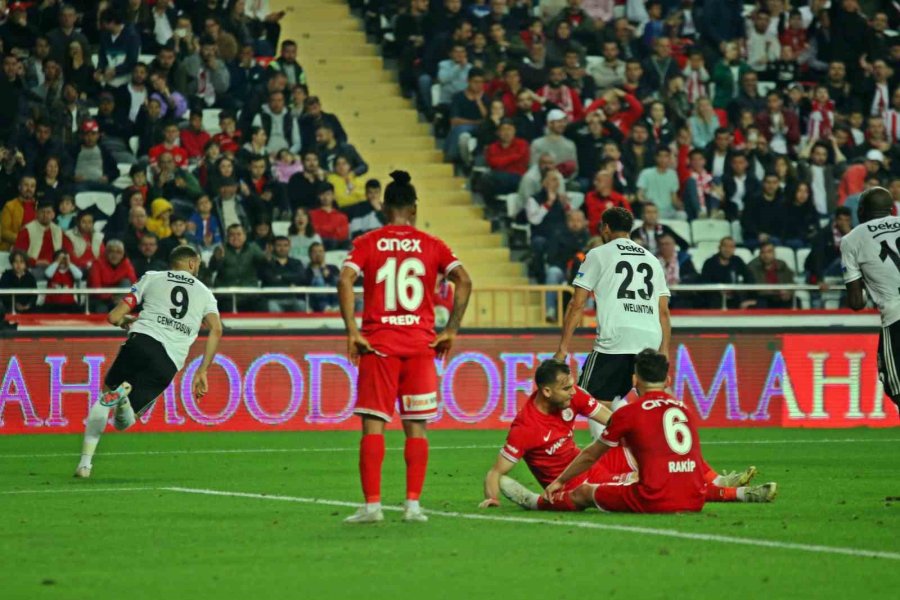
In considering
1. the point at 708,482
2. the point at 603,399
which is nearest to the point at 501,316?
the point at 603,399

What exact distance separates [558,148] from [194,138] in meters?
5.17

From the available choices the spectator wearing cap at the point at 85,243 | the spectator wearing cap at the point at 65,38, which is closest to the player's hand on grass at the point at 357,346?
the spectator wearing cap at the point at 85,243

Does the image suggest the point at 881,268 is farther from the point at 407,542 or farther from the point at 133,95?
the point at 133,95

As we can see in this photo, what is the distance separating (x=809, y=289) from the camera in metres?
→ 22.2

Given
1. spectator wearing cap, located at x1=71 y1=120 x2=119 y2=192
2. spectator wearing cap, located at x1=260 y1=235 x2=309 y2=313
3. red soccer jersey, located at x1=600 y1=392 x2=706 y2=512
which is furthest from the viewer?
spectator wearing cap, located at x1=71 y1=120 x2=119 y2=192

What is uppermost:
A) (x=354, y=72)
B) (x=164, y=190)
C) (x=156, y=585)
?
(x=354, y=72)

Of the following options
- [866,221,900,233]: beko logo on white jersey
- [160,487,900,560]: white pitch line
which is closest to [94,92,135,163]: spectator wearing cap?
[160,487,900,560]: white pitch line

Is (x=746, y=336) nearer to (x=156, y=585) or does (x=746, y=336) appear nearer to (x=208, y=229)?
(x=208, y=229)

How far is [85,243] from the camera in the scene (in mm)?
21094

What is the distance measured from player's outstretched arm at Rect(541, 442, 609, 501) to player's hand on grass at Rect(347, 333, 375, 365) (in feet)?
4.82

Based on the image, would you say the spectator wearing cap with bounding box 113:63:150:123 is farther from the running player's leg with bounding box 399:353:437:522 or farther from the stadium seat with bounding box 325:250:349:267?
the running player's leg with bounding box 399:353:437:522

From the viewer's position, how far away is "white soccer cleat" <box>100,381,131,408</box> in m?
14.2

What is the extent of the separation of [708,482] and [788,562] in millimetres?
2916

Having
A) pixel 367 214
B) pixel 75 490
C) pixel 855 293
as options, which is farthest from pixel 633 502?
pixel 367 214
